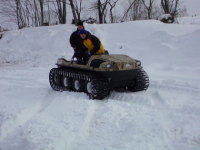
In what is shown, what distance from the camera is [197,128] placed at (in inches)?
243

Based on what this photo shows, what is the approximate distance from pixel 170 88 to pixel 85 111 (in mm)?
3259

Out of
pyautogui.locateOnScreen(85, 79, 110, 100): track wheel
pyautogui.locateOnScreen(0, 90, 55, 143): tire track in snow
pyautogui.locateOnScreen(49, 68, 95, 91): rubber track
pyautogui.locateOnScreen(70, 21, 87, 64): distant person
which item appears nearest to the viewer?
pyautogui.locateOnScreen(0, 90, 55, 143): tire track in snow

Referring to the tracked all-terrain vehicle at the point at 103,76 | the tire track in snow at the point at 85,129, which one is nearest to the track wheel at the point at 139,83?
the tracked all-terrain vehicle at the point at 103,76

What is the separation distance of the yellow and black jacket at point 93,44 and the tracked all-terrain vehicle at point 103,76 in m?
0.54

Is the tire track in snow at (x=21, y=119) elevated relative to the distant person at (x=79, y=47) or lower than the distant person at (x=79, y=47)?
lower

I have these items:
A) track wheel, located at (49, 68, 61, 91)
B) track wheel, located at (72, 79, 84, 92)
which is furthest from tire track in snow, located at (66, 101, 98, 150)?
track wheel, located at (49, 68, 61, 91)

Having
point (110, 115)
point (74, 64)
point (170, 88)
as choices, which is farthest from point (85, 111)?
point (170, 88)

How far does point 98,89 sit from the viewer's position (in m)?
8.38

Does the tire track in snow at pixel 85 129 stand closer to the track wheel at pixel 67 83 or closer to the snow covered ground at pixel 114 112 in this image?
the snow covered ground at pixel 114 112

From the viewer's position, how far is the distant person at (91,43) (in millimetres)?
9500

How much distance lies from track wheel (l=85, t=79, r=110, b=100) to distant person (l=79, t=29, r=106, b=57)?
48.3 inches

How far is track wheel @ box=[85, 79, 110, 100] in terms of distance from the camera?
8.39 m

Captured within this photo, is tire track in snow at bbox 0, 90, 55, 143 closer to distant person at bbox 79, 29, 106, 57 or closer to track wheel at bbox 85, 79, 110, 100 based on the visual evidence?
track wheel at bbox 85, 79, 110, 100

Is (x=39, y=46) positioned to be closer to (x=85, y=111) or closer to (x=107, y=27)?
(x=107, y=27)
